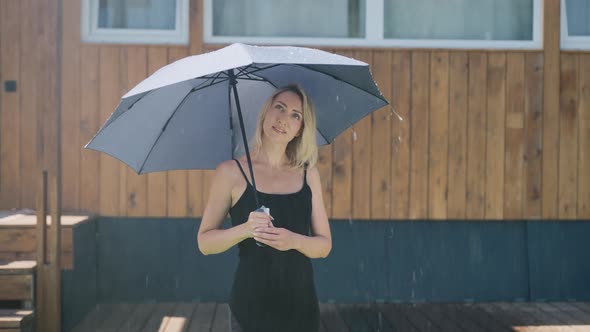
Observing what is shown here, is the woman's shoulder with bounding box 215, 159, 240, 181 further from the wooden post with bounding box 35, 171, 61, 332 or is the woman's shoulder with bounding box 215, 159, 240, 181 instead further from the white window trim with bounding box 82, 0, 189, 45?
the white window trim with bounding box 82, 0, 189, 45

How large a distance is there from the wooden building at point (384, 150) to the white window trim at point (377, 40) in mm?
13

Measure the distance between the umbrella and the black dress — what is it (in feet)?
0.81

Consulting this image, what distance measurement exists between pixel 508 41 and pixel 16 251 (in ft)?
14.5

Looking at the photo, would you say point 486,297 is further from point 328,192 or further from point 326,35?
point 326,35

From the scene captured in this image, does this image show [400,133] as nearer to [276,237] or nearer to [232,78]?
[232,78]

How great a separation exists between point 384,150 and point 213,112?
3021 millimetres

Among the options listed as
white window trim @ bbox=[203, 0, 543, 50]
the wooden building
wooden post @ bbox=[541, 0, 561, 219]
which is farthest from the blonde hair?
wooden post @ bbox=[541, 0, 561, 219]

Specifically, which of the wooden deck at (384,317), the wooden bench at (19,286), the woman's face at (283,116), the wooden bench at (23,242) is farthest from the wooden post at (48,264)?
the woman's face at (283,116)

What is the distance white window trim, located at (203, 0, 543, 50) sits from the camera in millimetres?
6043

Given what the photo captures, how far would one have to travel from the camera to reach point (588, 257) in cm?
615

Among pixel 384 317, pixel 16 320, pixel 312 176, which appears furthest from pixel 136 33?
pixel 312 176

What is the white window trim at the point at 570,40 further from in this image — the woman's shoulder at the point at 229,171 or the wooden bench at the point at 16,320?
the wooden bench at the point at 16,320

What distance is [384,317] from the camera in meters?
5.46

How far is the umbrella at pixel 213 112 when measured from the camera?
9.85 feet
